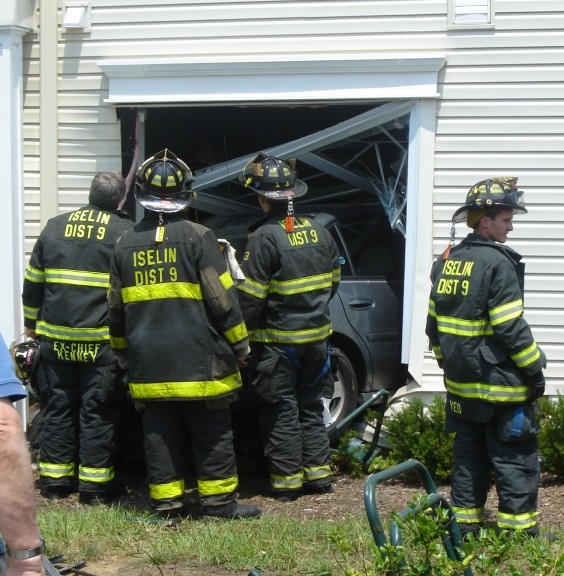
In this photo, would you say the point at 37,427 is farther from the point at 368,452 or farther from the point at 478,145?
the point at 478,145

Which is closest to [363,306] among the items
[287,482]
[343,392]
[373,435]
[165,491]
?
[343,392]

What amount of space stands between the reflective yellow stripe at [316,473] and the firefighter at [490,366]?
51.6 inches

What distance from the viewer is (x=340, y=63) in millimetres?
7438

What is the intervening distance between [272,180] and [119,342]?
1.43m

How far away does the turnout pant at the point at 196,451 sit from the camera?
6.25 m

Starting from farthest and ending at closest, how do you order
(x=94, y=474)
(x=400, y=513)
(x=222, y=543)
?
(x=94, y=474)
(x=222, y=543)
(x=400, y=513)

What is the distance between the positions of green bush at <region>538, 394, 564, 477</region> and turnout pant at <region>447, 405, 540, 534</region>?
1.17m

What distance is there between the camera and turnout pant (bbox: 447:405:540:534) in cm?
557

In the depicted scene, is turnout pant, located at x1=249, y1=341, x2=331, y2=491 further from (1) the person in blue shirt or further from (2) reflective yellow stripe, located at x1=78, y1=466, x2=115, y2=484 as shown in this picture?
(1) the person in blue shirt

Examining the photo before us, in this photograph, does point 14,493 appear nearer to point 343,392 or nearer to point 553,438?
point 553,438

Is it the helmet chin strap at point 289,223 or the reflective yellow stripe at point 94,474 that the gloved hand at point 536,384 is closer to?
the helmet chin strap at point 289,223

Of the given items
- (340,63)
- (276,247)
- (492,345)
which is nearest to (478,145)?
(340,63)

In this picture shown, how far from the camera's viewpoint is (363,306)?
26.5 ft

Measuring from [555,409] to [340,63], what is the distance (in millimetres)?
2778
